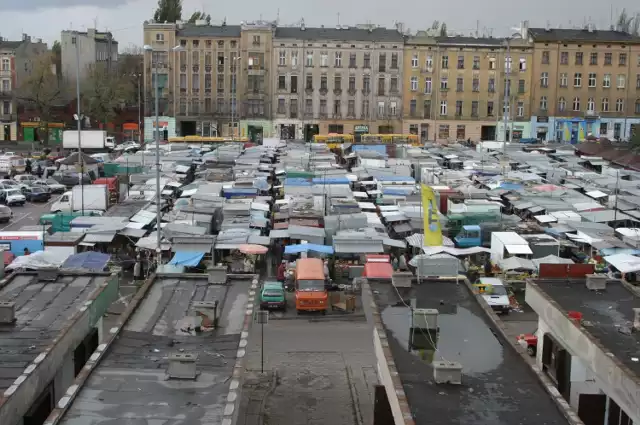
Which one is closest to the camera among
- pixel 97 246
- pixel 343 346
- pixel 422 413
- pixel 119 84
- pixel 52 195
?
pixel 422 413

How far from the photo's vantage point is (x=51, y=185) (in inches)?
1868

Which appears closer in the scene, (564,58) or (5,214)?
(5,214)

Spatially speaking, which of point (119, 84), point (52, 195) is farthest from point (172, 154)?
point (119, 84)

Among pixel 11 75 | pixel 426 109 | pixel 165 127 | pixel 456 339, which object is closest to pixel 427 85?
pixel 426 109

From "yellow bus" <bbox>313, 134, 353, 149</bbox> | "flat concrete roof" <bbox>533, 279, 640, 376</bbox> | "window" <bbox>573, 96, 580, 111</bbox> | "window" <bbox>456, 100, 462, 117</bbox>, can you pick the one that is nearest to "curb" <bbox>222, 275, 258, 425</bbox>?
"flat concrete roof" <bbox>533, 279, 640, 376</bbox>

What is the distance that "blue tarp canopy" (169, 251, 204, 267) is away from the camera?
28.3 m

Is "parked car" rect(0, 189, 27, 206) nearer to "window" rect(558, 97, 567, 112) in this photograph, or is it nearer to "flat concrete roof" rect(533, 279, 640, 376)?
"flat concrete roof" rect(533, 279, 640, 376)

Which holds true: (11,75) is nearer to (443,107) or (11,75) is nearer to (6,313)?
(443,107)

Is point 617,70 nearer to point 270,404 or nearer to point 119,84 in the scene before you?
point 119,84

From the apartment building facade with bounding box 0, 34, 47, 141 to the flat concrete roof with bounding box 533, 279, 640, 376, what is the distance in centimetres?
6937

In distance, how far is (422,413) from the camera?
1178 cm

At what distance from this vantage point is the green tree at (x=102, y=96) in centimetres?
7944

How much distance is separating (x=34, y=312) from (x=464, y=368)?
8256mm

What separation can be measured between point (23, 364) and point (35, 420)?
3.37ft
